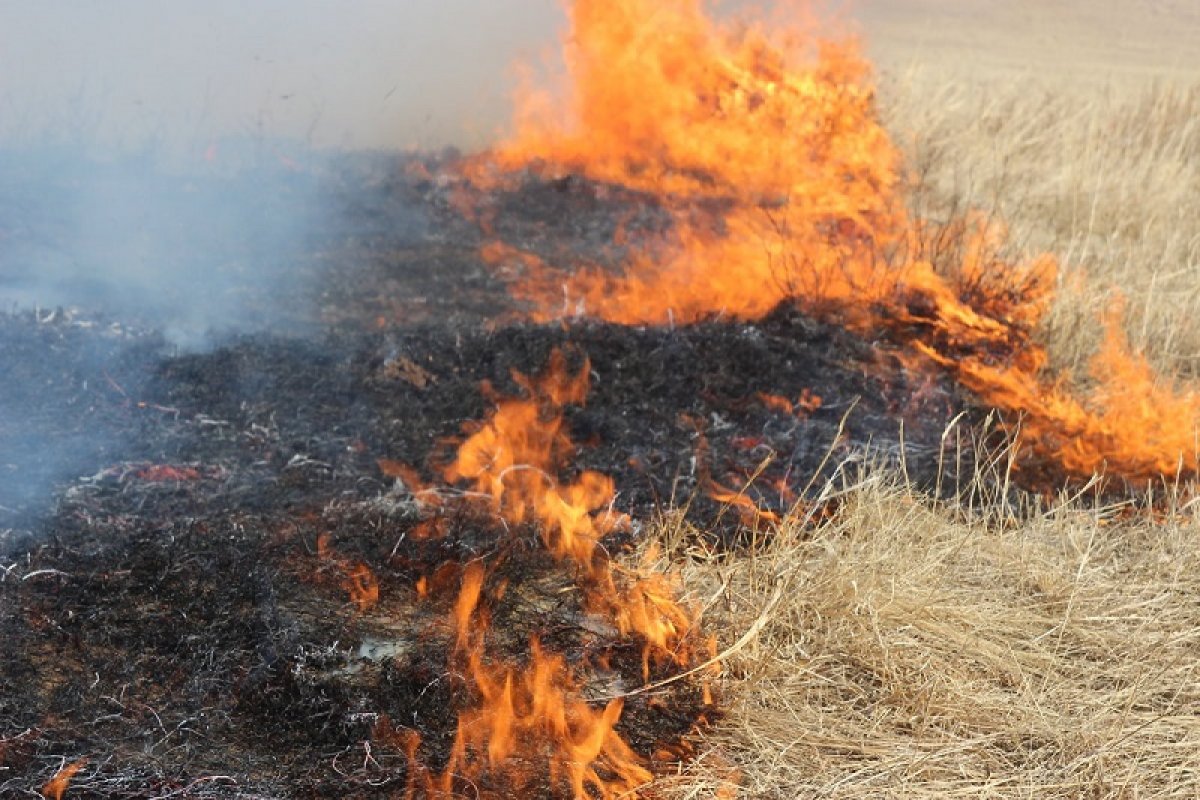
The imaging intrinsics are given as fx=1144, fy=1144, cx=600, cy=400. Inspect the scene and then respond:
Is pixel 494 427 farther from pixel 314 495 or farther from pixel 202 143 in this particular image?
pixel 202 143

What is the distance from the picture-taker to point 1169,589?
420 cm

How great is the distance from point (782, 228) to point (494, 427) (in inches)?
134

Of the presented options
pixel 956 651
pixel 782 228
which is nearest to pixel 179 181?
pixel 782 228

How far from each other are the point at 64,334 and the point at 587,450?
2.87 meters

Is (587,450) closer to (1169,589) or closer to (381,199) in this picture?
(1169,589)

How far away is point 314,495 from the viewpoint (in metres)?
4.62

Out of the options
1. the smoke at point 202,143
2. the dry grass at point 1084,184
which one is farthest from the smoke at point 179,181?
the dry grass at point 1084,184

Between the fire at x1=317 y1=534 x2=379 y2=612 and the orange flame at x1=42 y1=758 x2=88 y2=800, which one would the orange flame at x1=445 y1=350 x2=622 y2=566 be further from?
the orange flame at x1=42 y1=758 x2=88 y2=800

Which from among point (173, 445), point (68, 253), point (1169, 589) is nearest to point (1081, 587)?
point (1169, 589)

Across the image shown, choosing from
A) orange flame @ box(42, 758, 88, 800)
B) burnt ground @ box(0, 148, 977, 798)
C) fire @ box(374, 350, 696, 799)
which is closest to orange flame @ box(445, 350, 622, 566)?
fire @ box(374, 350, 696, 799)

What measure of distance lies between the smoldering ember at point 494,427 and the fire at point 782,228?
0.03m

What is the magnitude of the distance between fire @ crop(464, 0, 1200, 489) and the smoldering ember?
0.03 m

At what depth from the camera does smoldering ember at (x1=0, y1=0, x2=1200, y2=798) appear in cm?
323

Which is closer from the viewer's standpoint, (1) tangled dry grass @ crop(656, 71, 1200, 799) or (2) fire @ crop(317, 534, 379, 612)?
(1) tangled dry grass @ crop(656, 71, 1200, 799)
